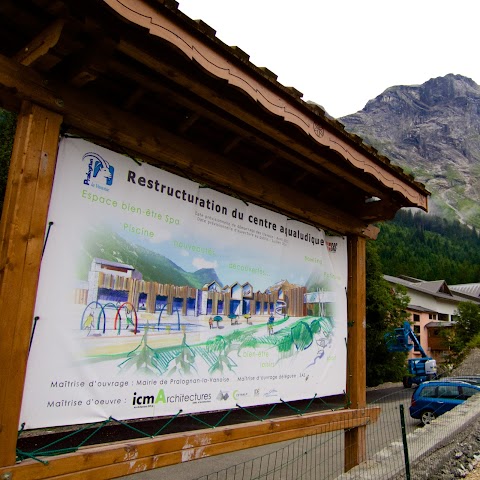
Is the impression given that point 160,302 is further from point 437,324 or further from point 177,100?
point 437,324

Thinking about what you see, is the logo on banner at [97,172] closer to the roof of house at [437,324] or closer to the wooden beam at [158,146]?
the wooden beam at [158,146]

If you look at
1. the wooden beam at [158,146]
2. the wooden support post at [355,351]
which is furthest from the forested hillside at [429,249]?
the wooden beam at [158,146]

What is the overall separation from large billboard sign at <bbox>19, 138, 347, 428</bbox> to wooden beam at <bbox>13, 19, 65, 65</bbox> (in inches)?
22.9

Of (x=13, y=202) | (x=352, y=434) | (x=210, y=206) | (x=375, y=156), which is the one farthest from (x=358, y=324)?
(x=13, y=202)

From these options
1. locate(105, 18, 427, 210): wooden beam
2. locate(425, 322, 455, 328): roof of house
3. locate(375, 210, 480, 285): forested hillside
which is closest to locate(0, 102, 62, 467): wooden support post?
locate(105, 18, 427, 210): wooden beam

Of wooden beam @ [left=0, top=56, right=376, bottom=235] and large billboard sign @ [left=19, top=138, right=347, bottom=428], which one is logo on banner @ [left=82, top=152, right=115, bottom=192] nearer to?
large billboard sign @ [left=19, top=138, right=347, bottom=428]

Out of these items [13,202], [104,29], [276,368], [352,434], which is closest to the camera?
[104,29]

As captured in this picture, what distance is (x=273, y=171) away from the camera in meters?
4.92

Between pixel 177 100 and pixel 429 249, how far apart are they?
388 ft

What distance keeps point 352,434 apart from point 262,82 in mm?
4330

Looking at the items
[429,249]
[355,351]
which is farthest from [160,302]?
[429,249]

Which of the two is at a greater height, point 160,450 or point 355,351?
point 355,351

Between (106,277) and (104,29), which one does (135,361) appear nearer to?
(106,277)

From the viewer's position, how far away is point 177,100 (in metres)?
3.44
